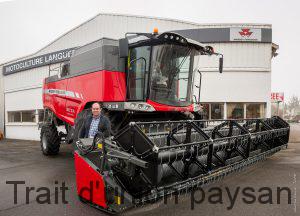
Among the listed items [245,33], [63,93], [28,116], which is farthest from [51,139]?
[28,116]

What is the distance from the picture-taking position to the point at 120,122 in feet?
20.2

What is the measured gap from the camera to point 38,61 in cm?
1625

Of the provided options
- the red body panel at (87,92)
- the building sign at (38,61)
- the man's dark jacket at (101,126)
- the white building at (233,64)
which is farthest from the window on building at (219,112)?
the man's dark jacket at (101,126)

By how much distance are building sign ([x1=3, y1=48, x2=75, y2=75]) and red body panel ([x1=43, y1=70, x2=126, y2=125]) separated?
19.2ft

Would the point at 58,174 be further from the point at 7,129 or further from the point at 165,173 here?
the point at 7,129

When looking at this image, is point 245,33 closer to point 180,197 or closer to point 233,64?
point 233,64

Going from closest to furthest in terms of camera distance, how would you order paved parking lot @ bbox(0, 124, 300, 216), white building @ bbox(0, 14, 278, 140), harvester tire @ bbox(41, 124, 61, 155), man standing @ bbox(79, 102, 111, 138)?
paved parking lot @ bbox(0, 124, 300, 216) → man standing @ bbox(79, 102, 111, 138) → harvester tire @ bbox(41, 124, 61, 155) → white building @ bbox(0, 14, 278, 140)

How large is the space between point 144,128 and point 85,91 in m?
2.13

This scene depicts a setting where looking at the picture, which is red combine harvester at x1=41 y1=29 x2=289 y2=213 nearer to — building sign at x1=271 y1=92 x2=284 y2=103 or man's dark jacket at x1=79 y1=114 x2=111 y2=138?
man's dark jacket at x1=79 y1=114 x2=111 y2=138

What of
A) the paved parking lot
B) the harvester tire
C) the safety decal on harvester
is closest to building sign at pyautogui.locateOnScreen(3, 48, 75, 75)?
the safety decal on harvester

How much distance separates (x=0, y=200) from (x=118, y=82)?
3.06 meters

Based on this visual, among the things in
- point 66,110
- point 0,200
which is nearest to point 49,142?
point 66,110

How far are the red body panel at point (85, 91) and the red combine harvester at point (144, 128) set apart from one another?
2 centimetres

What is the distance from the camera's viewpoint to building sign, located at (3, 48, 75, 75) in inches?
572
